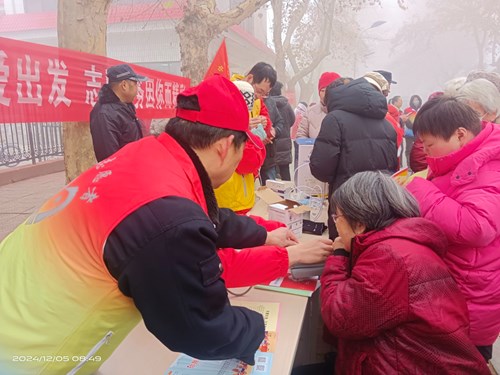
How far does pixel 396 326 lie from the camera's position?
119cm

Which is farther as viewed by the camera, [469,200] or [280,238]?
[280,238]

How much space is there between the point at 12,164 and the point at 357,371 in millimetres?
7892

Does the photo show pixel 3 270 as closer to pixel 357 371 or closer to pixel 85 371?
pixel 85 371

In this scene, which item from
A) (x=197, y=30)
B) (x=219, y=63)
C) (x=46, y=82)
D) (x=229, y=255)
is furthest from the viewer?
(x=197, y=30)

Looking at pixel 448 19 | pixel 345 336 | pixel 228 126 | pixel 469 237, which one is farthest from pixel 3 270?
pixel 448 19

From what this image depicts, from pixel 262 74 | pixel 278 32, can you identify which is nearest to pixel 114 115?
pixel 262 74

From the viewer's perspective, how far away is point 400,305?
1156 millimetres

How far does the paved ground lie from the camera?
16.1 ft

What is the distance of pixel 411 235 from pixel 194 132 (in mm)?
739

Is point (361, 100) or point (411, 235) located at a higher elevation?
point (361, 100)

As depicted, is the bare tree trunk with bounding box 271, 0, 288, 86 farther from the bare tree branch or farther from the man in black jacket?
the man in black jacket

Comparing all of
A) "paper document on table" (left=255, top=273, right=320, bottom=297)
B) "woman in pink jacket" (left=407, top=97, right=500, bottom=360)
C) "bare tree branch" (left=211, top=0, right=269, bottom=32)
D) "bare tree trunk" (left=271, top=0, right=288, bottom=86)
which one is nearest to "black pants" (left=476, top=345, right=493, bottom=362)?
"woman in pink jacket" (left=407, top=97, right=500, bottom=360)

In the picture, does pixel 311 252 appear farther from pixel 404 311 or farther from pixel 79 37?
pixel 79 37

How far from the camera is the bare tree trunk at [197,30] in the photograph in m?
6.21
